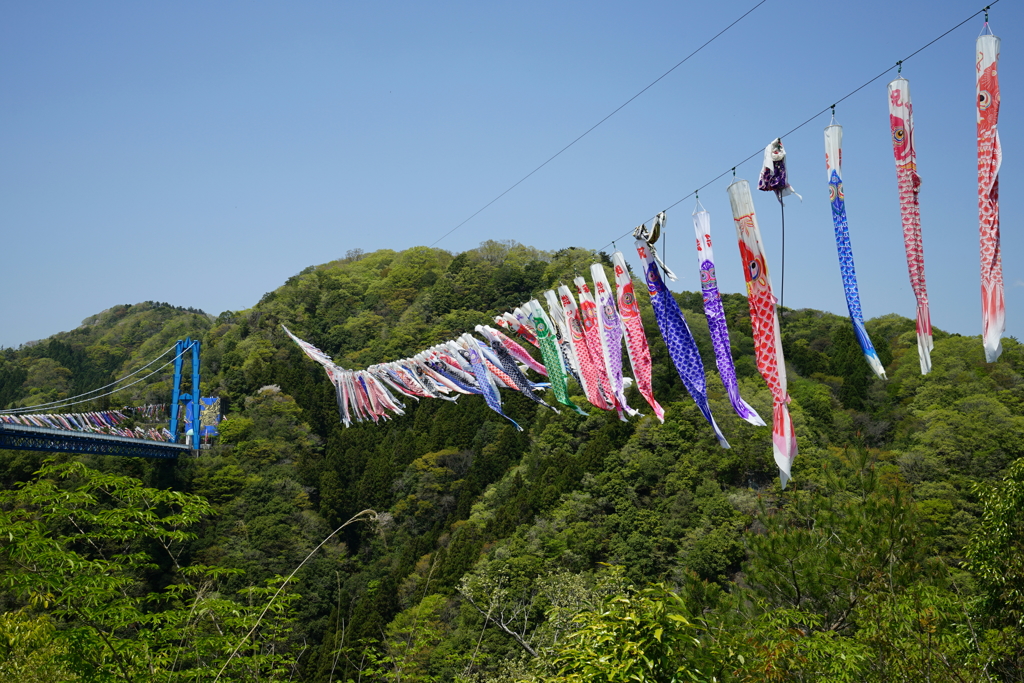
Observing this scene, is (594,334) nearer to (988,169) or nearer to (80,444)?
(988,169)

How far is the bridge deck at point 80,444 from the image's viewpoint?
78.9 feet

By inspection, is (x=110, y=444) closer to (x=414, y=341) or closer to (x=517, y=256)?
(x=414, y=341)

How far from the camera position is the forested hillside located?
705 cm

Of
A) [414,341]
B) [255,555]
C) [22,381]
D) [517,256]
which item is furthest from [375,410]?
[22,381]

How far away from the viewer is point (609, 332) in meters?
9.89

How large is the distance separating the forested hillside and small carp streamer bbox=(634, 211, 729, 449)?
7.42ft

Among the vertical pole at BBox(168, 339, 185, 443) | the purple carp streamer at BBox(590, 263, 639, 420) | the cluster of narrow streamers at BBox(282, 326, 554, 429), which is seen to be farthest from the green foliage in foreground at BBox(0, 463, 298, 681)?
the vertical pole at BBox(168, 339, 185, 443)

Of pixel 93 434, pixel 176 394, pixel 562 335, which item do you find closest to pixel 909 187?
pixel 562 335

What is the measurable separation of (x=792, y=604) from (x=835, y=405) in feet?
73.6

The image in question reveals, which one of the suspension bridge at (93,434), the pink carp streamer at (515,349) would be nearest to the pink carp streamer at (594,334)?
the pink carp streamer at (515,349)

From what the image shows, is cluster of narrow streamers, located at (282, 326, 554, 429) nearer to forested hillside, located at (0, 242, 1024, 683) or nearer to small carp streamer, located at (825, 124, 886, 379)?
forested hillside, located at (0, 242, 1024, 683)

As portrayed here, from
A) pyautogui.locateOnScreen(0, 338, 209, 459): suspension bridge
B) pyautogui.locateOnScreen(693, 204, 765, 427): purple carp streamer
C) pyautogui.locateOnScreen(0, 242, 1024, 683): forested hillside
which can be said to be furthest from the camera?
pyautogui.locateOnScreen(0, 338, 209, 459): suspension bridge

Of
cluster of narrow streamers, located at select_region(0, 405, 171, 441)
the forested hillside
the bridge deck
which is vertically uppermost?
cluster of narrow streamers, located at select_region(0, 405, 171, 441)

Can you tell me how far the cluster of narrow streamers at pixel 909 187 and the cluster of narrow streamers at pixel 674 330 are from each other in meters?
2.56
